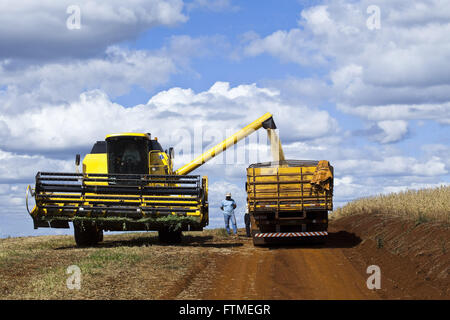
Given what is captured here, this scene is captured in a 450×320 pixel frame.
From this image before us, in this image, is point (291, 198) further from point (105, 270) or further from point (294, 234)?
point (105, 270)

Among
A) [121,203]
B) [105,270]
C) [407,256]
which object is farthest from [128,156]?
[407,256]

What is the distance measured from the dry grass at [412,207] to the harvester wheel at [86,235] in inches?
433

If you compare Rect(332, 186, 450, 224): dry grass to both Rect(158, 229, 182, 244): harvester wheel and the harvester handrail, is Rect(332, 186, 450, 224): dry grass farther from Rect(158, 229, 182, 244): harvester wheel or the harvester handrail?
Rect(158, 229, 182, 244): harvester wheel

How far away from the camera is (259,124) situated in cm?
2609

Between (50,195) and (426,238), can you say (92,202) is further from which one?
(426,238)

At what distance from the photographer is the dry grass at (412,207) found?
61.7 feet

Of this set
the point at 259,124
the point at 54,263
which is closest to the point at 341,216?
the point at 259,124

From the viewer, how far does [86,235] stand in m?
21.0

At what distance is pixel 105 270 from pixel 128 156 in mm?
Answer: 8438

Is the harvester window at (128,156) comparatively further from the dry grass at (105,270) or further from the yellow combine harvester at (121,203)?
the dry grass at (105,270)

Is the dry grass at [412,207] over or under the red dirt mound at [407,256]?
over

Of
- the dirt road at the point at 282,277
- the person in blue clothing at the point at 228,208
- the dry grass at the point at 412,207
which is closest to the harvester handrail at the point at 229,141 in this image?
the person in blue clothing at the point at 228,208

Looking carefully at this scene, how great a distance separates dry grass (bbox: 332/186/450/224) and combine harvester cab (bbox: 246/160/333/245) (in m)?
3.05
